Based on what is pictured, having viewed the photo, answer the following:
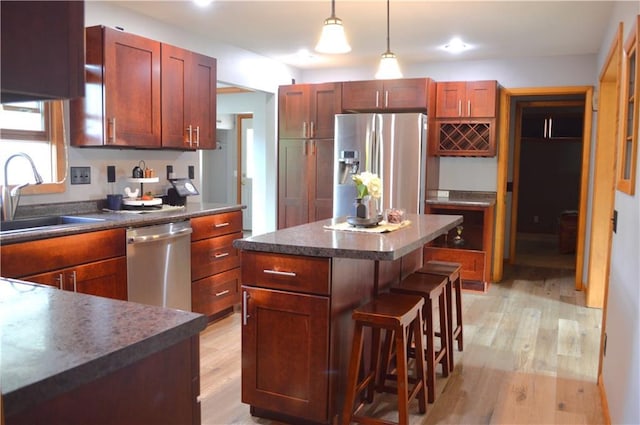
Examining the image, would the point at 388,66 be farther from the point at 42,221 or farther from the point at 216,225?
the point at 42,221

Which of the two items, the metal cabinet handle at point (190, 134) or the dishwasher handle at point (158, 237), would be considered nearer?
the dishwasher handle at point (158, 237)

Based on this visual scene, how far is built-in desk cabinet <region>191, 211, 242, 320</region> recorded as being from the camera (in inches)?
152

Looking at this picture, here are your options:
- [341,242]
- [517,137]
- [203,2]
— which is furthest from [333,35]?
[517,137]

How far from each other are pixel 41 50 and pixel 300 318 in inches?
71.1

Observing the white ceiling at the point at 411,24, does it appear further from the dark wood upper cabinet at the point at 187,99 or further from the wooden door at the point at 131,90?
the wooden door at the point at 131,90

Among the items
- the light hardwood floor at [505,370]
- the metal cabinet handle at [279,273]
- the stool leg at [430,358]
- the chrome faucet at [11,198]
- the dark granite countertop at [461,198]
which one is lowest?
the light hardwood floor at [505,370]

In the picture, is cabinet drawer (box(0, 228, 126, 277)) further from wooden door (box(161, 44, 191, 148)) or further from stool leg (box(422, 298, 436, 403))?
stool leg (box(422, 298, 436, 403))

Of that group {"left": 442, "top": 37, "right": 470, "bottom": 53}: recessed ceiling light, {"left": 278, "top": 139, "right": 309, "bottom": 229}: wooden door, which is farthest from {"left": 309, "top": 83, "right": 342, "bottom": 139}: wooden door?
{"left": 442, "top": 37, "right": 470, "bottom": 53}: recessed ceiling light

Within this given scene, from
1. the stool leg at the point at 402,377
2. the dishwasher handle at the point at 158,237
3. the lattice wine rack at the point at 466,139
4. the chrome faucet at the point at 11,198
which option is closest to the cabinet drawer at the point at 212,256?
the dishwasher handle at the point at 158,237

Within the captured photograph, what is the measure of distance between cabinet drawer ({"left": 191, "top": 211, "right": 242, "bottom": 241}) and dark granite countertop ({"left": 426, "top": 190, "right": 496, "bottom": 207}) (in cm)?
211

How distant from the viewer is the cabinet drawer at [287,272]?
93.9 inches

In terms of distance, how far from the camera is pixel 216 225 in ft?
13.2

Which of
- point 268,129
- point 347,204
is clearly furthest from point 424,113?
point 268,129

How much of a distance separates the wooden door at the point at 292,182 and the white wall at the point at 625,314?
3.52 metres
